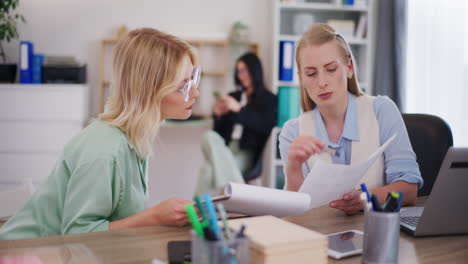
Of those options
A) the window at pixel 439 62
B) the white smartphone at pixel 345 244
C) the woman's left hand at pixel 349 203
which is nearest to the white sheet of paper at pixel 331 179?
the woman's left hand at pixel 349 203

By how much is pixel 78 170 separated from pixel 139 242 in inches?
12.0

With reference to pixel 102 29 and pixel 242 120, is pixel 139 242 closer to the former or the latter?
pixel 242 120

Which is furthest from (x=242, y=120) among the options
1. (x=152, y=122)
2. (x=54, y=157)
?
(x=152, y=122)

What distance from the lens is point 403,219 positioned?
53.1 inches

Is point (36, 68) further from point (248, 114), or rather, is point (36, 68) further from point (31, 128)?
point (248, 114)

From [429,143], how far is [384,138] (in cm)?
25

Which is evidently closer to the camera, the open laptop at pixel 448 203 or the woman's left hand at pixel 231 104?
the open laptop at pixel 448 203

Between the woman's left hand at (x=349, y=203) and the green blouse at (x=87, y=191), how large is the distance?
540 mm

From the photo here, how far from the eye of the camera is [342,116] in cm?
183

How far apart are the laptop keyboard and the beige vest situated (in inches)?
14.5

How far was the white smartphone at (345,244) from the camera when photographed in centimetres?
105

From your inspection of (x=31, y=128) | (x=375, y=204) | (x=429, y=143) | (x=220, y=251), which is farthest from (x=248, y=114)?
(x=220, y=251)

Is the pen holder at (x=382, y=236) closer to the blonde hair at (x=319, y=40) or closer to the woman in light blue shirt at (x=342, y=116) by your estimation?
the woman in light blue shirt at (x=342, y=116)

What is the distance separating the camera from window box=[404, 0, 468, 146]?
3.38m
